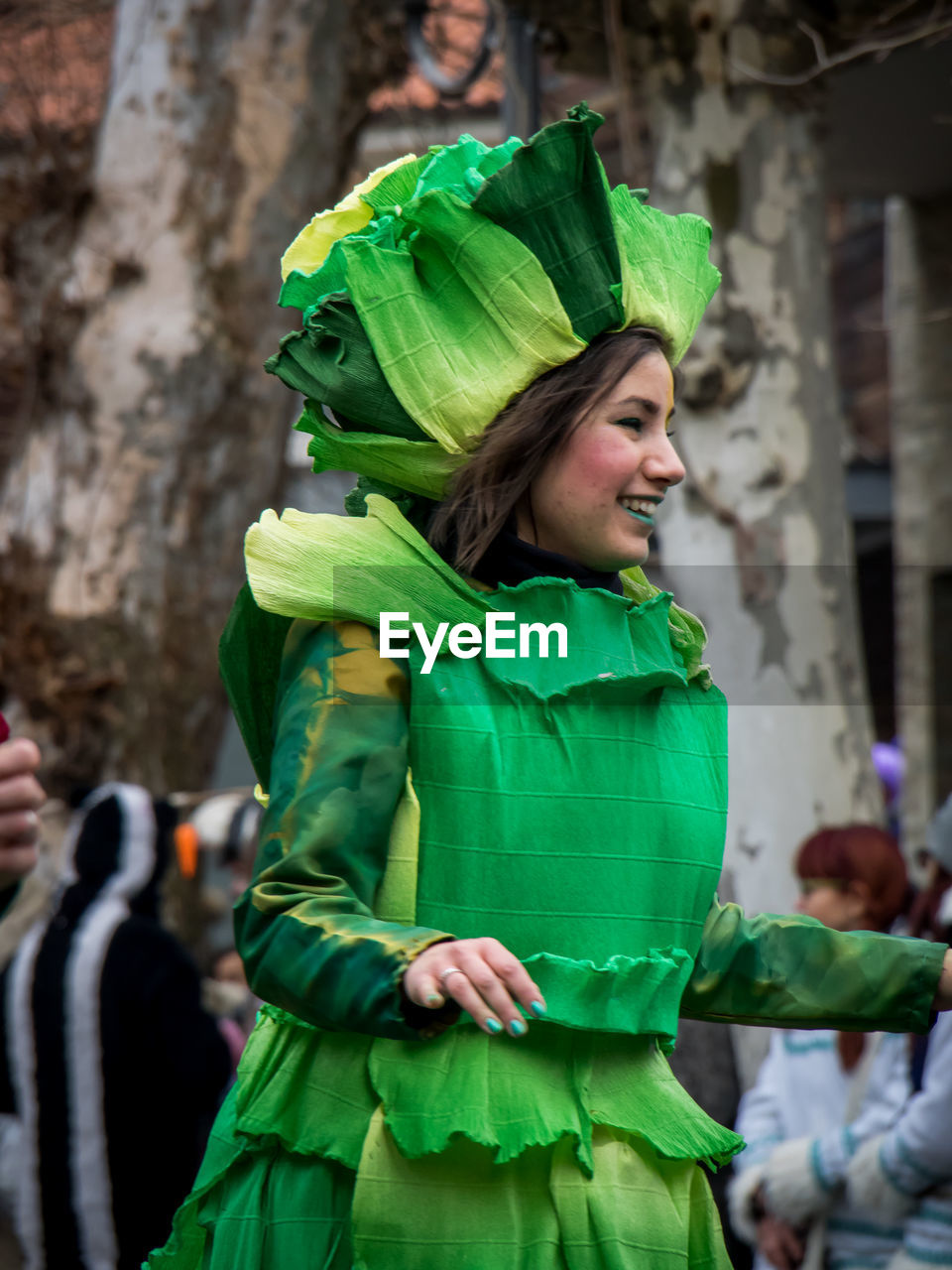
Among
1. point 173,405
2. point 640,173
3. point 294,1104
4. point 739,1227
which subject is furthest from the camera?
point 173,405

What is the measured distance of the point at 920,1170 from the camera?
3143mm

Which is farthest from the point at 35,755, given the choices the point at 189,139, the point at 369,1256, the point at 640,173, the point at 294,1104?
the point at 189,139

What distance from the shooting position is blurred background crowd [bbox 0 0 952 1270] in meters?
3.59

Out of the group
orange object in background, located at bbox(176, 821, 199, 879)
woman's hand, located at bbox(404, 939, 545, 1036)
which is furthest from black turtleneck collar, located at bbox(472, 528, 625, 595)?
orange object in background, located at bbox(176, 821, 199, 879)

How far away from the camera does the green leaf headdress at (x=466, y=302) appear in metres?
1.93

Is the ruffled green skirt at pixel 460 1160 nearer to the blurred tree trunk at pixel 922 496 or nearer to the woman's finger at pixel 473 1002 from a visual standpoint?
the woman's finger at pixel 473 1002

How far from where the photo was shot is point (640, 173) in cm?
516

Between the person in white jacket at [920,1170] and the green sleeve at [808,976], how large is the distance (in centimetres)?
127

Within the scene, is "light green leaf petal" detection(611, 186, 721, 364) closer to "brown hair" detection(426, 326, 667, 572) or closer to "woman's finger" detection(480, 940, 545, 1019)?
"brown hair" detection(426, 326, 667, 572)

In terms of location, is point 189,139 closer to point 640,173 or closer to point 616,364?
point 640,173

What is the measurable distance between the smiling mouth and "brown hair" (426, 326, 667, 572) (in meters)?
0.11

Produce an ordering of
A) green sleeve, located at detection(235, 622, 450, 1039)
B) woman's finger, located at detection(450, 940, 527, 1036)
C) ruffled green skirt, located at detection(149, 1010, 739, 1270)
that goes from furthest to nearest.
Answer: ruffled green skirt, located at detection(149, 1010, 739, 1270)
green sleeve, located at detection(235, 622, 450, 1039)
woman's finger, located at detection(450, 940, 527, 1036)

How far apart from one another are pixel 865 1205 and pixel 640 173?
3326 mm

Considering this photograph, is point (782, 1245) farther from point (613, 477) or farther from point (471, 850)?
point (613, 477)
